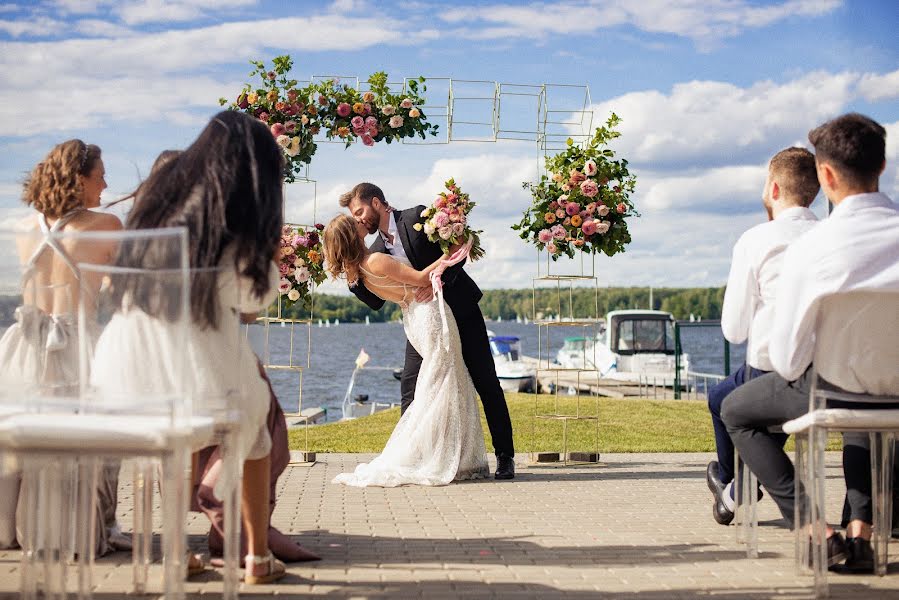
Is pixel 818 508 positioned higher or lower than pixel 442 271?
lower

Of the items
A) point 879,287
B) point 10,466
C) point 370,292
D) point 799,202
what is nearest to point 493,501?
point 370,292

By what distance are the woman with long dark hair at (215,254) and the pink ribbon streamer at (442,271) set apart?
13.9ft

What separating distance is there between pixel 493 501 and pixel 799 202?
312 cm

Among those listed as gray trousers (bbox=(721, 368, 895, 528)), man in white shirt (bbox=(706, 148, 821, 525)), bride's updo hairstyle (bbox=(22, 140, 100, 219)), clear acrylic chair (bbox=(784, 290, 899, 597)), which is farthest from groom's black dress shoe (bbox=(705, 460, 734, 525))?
bride's updo hairstyle (bbox=(22, 140, 100, 219))

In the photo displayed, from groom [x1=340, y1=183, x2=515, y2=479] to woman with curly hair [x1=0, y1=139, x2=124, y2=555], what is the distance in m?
3.37

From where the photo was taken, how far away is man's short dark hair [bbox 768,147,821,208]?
5590 millimetres

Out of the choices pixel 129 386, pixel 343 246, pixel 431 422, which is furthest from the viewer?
pixel 431 422

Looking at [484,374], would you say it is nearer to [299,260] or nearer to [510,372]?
[299,260]

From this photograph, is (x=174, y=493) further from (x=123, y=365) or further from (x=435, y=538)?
(x=435, y=538)

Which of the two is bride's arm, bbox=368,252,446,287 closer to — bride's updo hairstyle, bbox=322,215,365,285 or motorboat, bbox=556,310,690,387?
bride's updo hairstyle, bbox=322,215,365,285

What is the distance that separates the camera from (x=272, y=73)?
966 cm

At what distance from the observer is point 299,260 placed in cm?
962

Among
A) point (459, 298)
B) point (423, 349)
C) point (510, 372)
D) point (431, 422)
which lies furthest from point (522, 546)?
point (510, 372)

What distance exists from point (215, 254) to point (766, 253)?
2826 millimetres
